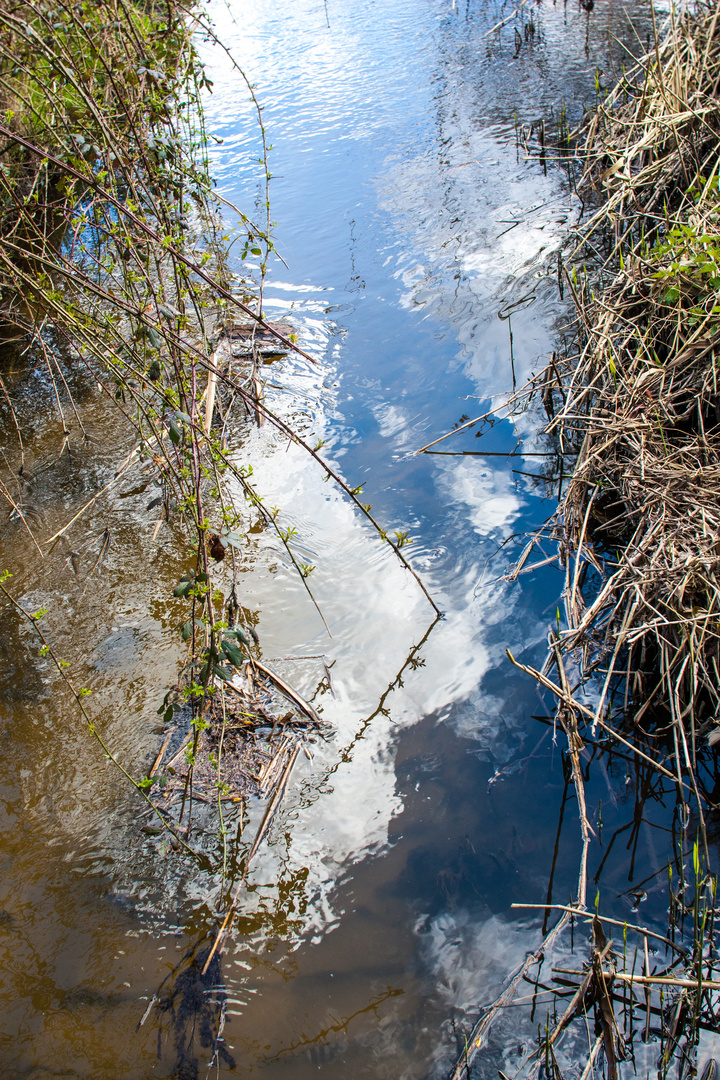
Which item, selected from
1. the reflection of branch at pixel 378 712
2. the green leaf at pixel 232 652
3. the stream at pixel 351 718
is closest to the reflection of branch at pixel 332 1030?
the stream at pixel 351 718

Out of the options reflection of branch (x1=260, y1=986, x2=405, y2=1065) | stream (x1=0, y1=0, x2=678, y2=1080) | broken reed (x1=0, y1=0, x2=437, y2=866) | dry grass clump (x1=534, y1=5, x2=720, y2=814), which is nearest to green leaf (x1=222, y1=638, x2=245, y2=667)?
broken reed (x1=0, y1=0, x2=437, y2=866)

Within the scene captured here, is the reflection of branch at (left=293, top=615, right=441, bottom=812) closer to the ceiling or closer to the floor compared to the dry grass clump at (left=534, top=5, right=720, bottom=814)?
closer to the floor

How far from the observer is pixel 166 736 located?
259 centimetres

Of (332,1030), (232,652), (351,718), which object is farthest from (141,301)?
(332,1030)

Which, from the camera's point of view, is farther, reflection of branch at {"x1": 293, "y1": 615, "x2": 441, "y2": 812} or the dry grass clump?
reflection of branch at {"x1": 293, "y1": 615, "x2": 441, "y2": 812}

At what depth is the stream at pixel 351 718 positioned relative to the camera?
6.44 ft

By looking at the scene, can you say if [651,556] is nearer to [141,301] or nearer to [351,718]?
[351,718]

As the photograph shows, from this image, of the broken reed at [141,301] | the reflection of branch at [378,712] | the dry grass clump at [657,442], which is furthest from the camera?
the reflection of branch at [378,712]

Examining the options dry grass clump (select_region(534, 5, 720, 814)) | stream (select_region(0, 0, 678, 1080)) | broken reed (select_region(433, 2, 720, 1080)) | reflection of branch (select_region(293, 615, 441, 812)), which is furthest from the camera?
reflection of branch (select_region(293, 615, 441, 812))

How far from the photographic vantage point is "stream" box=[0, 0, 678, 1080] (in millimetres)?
1963

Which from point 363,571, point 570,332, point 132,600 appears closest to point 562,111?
point 570,332

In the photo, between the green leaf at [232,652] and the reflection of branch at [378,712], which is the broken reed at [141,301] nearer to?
the green leaf at [232,652]

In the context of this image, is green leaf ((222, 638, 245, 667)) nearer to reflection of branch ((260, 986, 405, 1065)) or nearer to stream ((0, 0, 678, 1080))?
stream ((0, 0, 678, 1080))

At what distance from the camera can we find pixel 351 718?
267 cm
